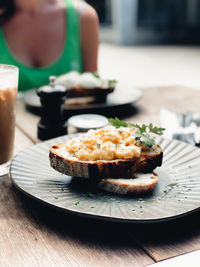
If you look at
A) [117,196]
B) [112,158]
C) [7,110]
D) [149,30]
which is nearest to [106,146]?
[112,158]

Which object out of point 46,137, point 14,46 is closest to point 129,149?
point 46,137

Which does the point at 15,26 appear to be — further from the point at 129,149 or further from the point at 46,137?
the point at 129,149

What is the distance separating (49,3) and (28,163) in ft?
7.81

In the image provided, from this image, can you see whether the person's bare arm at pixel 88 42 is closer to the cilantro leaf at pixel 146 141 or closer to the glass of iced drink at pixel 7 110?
the glass of iced drink at pixel 7 110

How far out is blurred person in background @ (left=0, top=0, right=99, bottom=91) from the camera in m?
2.97

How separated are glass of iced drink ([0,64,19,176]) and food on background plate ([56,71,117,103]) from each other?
0.74 metres

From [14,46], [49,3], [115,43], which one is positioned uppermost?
[49,3]

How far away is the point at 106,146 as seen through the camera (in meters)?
1.01

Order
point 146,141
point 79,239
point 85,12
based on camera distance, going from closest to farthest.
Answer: point 79,239 < point 146,141 < point 85,12

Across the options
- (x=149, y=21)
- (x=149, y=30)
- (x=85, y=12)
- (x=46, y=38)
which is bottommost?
(x=149, y=30)

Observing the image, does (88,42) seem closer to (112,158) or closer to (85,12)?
(85,12)

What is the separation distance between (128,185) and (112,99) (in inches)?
43.5

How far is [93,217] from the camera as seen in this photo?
0.81 metres

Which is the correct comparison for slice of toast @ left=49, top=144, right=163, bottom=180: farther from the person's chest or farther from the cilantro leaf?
the person's chest
